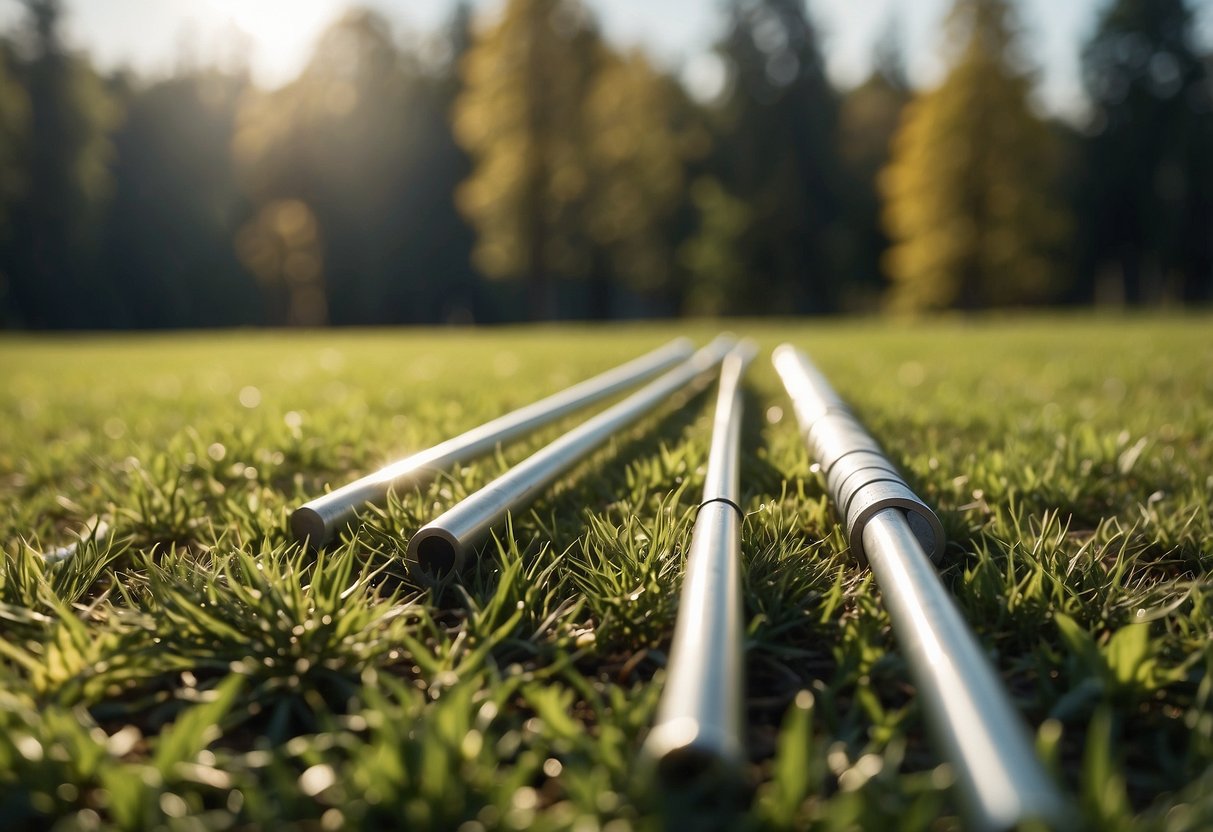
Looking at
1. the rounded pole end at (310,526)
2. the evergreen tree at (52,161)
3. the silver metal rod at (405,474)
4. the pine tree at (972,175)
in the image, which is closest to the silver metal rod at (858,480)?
the silver metal rod at (405,474)

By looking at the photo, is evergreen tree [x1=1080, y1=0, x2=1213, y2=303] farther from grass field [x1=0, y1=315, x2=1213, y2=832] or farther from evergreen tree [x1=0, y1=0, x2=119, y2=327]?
evergreen tree [x1=0, y1=0, x2=119, y2=327]

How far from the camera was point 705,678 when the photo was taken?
3.80 feet

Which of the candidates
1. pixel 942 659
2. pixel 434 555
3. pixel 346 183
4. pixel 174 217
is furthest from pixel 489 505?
pixel 174 217

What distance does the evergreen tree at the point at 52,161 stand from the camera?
36.2 meters

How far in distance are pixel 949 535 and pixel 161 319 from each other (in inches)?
1983

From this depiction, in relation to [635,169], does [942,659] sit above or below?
below

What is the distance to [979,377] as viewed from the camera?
660cm

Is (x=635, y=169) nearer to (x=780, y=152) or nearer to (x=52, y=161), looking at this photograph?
(x=780, y=152)

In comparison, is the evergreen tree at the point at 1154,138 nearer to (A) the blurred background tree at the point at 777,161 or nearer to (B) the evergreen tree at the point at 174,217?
(A) the blurred background tree at the point at 777,161

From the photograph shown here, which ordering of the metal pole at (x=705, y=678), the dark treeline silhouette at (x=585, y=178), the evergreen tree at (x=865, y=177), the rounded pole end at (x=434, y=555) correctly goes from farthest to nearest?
1. the evergreen tree at (x=865, y=177)
2. the dark treeline silhouette at (x=585, y=178)
3. the rounded pole end at (x=434, y=555)
4. the metal pole at (x=705, y=678)

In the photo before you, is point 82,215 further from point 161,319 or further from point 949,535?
point 949,535

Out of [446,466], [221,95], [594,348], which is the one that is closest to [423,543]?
[446,466]

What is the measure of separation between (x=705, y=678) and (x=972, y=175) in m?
31.2

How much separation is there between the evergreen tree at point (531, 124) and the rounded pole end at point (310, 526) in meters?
27.1
